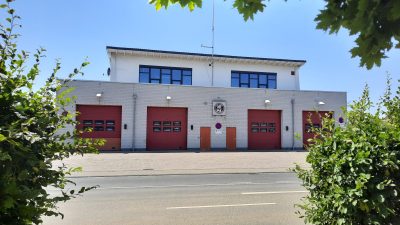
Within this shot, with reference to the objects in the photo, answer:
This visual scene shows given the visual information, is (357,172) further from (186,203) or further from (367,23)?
(186,203)

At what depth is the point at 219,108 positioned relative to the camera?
30.3 metres

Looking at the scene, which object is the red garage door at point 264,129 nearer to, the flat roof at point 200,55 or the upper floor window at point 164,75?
the flat roof at point 200,55

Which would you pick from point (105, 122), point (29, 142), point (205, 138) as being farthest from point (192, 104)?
point (29, 142)

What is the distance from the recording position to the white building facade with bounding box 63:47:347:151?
28.0 m

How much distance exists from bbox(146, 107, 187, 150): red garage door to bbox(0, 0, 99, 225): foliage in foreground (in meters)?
25.9

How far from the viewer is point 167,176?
50.3 ft

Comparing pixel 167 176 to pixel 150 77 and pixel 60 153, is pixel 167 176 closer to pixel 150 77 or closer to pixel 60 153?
pixel 60 153

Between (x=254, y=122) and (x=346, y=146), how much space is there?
27453mm

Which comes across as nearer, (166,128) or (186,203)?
(186,203)

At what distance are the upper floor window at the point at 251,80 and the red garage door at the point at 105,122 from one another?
1344 centimetres

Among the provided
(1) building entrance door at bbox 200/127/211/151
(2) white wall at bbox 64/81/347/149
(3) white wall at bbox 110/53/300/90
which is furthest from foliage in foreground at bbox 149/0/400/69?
(3) white wall at bbox 110/53/300/90

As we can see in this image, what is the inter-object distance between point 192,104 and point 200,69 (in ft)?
20.8

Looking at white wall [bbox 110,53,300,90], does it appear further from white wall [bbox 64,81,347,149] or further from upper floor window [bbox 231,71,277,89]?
white wall [bbox 64,81,347,149]

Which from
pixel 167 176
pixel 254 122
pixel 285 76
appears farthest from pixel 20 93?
pixel 285 76
